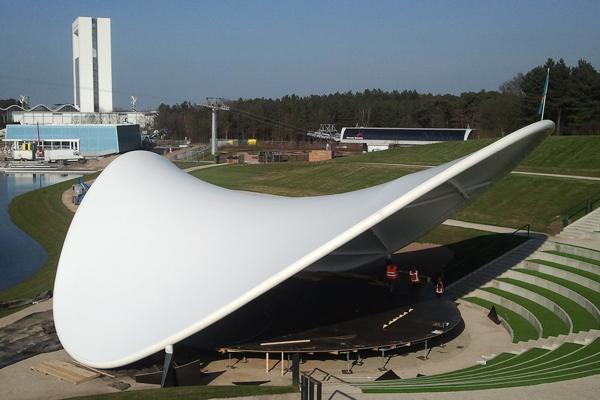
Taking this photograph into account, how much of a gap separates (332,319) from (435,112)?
8468 cm

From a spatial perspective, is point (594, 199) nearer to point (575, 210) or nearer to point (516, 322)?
point (575, 210)

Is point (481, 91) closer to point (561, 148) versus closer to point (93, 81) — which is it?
point (561, 148)

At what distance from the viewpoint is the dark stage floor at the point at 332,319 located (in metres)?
11.7

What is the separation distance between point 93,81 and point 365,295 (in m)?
124

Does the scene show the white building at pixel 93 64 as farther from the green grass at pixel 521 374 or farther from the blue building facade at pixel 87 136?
the green grass at pixel 521 374

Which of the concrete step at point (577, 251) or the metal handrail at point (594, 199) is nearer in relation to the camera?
the concrete step at point (577, 251)

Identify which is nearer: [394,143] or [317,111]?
[394,143]

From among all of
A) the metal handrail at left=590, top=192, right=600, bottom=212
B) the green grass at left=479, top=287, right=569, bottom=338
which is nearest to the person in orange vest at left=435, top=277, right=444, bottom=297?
the green grass at left=479, top=287, right=569, bottom=338

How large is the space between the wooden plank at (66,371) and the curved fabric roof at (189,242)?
123 cm

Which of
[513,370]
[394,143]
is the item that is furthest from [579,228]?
[394,143]

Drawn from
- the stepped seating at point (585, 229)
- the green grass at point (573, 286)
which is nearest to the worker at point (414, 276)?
the green grass at point (573, 286)

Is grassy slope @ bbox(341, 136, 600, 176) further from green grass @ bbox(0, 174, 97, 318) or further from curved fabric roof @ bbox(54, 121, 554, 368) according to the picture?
green grass @ bbox(0, 174, 97, 318)

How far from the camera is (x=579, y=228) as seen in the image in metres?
22.0

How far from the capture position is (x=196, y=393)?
9.23 m
